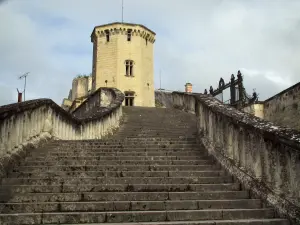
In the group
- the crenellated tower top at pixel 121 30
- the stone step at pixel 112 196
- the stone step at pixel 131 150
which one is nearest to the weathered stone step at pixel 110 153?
the stone step at pixel 131 150

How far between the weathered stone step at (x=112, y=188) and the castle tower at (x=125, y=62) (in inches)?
1303

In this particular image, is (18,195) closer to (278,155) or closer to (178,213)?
(178,213)

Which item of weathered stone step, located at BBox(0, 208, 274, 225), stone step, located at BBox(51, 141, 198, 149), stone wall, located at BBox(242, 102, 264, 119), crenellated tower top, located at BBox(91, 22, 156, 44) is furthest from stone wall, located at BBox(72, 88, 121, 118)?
weathered stone step, located at BBox(0, 208, 274, 225)

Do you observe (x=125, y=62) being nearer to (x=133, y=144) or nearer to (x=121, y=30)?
(x=121, y=30)

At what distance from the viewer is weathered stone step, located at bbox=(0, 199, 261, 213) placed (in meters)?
5.45

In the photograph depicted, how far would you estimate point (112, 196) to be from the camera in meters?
5.93

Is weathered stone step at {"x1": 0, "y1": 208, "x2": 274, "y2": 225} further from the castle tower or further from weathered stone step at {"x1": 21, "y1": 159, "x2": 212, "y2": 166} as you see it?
the castle tower

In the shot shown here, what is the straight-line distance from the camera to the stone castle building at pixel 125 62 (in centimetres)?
3966

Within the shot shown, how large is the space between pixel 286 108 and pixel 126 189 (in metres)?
14.3

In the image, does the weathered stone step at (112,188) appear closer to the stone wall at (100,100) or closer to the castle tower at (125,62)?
the stone wall at (100,100)

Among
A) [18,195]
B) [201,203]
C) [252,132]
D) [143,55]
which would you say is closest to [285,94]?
[252,132]

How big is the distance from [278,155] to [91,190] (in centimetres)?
302

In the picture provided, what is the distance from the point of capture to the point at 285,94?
18.5 m

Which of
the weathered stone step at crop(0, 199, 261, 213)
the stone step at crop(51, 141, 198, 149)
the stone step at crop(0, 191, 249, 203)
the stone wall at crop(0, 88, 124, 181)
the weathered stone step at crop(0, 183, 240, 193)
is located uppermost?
the stone wall at crop(0, 88, 124, 181)
